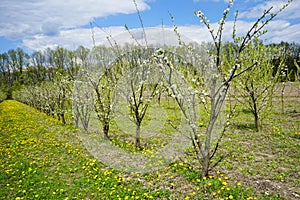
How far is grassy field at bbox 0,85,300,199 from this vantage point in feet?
15.4

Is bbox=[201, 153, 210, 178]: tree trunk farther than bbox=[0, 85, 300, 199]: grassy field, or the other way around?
bbox=[201, 153, 210, 178]: tree trunk

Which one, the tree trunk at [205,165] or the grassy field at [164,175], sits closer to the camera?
the grassy field at [164,175]

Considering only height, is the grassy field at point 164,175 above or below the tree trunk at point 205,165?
below

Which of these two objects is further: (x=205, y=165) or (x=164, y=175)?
(x=164, y=175)

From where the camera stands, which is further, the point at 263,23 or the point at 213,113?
the point at 213,113

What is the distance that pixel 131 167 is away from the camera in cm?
637

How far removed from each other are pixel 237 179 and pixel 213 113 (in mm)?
1864

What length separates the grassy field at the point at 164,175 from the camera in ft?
15.4

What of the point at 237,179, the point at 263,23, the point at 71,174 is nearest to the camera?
the point at 263,23

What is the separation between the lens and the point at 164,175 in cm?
562

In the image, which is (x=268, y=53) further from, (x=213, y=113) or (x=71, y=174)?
(x=71, y=174)

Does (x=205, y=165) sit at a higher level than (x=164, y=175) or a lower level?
higher

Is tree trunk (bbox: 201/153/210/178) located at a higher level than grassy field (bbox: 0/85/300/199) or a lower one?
higher

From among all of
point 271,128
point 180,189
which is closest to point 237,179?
point 180,189
